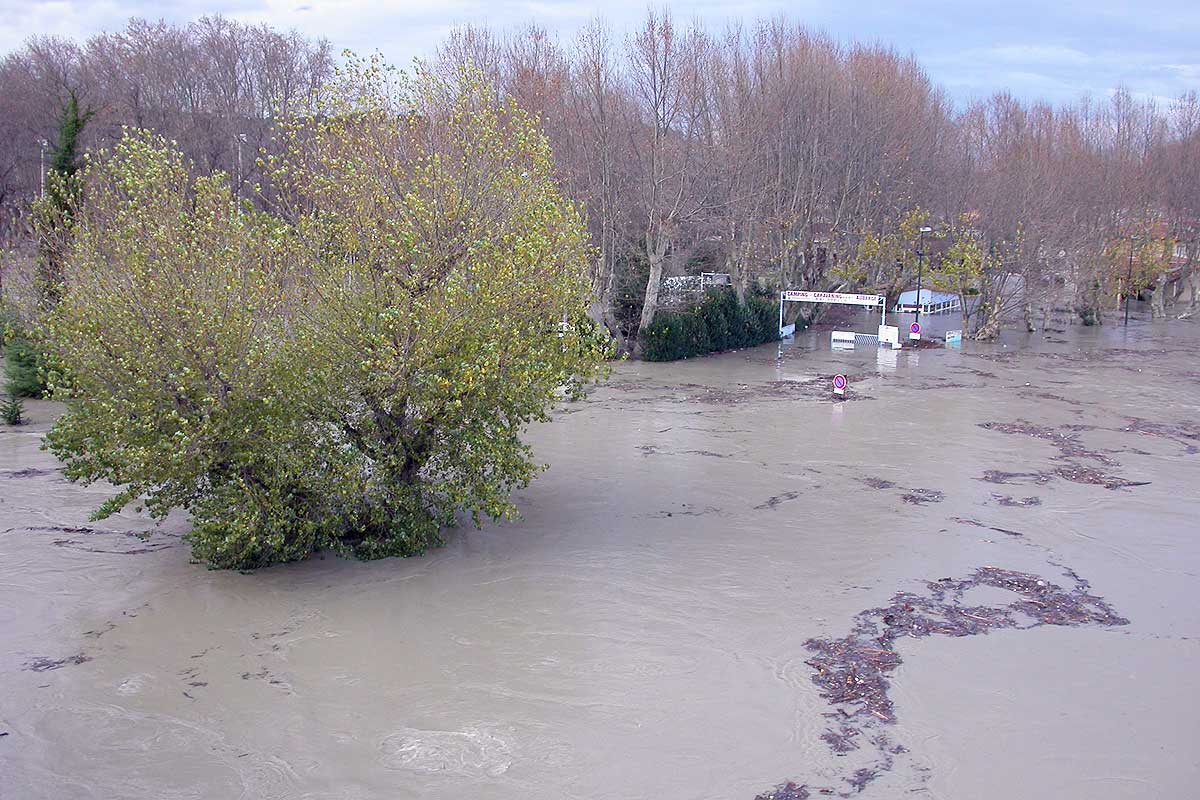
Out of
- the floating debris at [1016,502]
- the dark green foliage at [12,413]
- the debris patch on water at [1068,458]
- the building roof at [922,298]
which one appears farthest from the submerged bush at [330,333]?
the building roof at [922,298]

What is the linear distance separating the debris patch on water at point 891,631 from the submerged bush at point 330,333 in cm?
480

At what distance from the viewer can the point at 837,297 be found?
38562mm

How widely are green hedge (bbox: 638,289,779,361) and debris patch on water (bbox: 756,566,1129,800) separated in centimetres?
2217

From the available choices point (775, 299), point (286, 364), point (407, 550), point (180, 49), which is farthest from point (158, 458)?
point (180, 49)

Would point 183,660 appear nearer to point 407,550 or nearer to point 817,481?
point 407,550

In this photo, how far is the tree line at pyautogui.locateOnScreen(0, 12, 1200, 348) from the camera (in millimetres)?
34188

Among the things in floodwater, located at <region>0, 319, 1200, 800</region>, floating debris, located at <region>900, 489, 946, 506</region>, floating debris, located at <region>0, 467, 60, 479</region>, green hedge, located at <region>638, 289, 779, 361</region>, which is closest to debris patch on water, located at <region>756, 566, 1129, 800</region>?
floodwater, located at <region>0, 319, 1200, 800</region>

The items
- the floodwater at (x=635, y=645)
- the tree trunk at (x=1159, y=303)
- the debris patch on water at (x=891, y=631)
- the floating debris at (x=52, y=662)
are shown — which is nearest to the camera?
the floodwater at (x=635, y=645)

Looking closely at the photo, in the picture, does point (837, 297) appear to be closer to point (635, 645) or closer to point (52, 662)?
point (635, 645)

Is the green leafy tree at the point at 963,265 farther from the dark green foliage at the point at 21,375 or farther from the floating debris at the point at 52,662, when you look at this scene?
the floating debris at the point at 52,662

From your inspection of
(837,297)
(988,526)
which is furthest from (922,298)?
(988,526)

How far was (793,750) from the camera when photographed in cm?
918

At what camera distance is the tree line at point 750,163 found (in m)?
34.2

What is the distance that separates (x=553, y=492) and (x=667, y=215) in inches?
697
